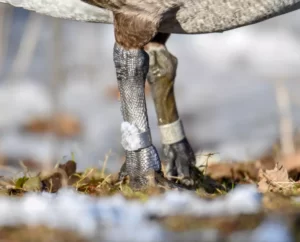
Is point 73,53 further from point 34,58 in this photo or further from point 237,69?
point 237,69

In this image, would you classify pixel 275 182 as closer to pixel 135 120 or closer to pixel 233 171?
pixel 135 120

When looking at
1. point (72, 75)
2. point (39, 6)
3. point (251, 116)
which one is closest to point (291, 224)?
point (39, 6)

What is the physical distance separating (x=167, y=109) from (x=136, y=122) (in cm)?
75

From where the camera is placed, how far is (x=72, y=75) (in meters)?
9.75

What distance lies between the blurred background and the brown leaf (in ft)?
9.58

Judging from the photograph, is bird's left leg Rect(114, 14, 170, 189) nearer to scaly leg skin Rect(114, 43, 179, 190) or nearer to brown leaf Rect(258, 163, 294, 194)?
scaly leg skin Rect(114, 43, 179, 190)

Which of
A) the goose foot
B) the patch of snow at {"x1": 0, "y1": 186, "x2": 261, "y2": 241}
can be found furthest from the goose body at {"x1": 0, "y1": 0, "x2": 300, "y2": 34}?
the patch of snow at {"x1": 0, "y1": 186, "x2": 261, "y2": 241}

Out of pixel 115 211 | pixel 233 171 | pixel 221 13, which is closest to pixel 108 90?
pixel 233 171

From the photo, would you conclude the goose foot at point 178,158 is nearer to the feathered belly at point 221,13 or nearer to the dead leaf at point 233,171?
the dead leaf at point 233,171

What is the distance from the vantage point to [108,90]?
957 centimetres

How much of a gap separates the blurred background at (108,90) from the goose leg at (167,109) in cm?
212

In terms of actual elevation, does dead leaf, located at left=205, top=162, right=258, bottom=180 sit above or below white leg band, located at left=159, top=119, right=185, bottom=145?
below

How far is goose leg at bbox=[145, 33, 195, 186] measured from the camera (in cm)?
432

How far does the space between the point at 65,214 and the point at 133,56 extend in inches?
52.3
